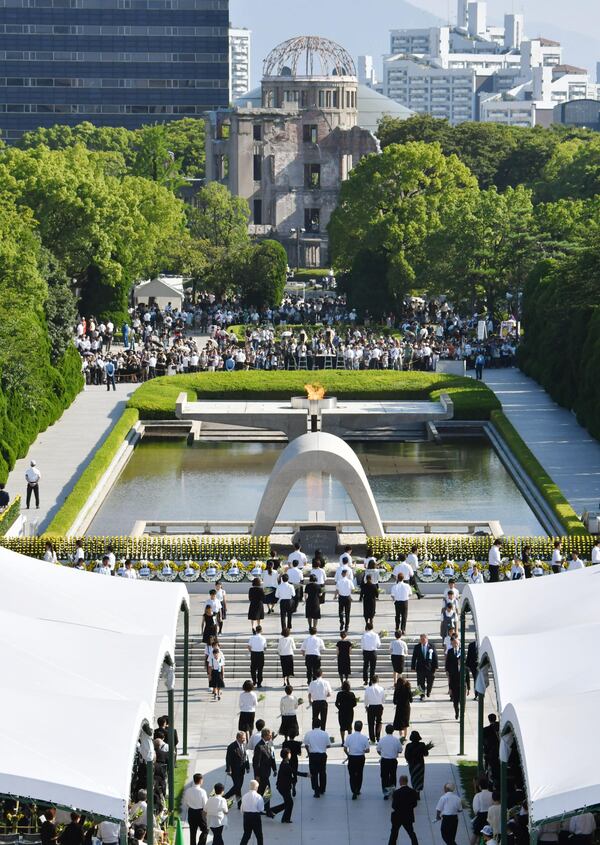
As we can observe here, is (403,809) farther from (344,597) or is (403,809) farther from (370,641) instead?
(344,597)

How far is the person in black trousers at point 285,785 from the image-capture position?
77.2 ft

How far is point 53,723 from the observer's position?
19578 millimetres

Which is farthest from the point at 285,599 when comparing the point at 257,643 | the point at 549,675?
the point at 549,675

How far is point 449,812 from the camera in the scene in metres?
21.9

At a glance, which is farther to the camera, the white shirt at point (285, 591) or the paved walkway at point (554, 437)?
the paved walkway at point (554, 437)

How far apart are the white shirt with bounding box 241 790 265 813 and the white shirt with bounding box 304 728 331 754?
7.89 feet

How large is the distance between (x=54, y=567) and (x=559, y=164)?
9713 centimetres

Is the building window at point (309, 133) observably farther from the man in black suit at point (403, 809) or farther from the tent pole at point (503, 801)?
the tent pole at point (503, 801)

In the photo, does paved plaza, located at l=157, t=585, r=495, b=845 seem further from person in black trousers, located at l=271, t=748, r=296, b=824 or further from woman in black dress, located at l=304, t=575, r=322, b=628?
woman in black dress, located at l=304, t=575, r=322, b=628

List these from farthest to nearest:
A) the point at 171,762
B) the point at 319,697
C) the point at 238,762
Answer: the point at 319,697 → the point at 171,762 → the point at 238,762

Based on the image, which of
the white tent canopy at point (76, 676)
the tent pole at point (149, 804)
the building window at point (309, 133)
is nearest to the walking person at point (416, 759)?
the white tent canopy at point (76, 676)

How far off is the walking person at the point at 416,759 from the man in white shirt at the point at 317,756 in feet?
4.00

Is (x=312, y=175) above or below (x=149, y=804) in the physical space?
above

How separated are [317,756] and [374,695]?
82.0 inches
